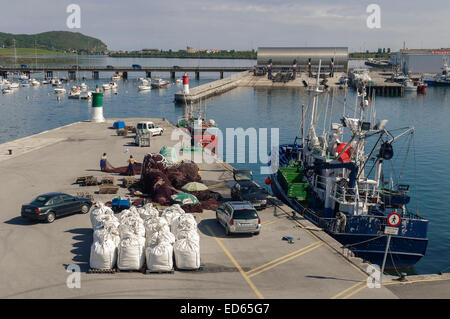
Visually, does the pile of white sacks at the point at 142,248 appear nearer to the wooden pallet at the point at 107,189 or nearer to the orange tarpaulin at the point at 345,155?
the wooden pallet at the point at 107,189

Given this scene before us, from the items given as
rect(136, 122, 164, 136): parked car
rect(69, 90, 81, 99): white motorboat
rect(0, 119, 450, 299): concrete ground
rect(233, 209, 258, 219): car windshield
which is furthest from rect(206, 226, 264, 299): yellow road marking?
rect(69, 90, 81, 99): white motorboat

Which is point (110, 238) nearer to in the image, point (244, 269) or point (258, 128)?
point (244, 269)

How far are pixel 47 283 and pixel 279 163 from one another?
83.6ft

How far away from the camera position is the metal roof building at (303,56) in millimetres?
160250

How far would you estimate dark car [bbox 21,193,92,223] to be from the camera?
1997cm

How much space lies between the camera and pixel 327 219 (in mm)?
22188

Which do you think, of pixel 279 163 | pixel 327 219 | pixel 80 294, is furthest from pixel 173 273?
pixel 279 163

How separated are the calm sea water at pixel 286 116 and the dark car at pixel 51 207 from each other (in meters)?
18.9

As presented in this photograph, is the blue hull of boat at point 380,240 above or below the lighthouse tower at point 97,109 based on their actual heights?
below

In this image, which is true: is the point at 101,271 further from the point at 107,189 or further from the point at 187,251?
the point at 107,189

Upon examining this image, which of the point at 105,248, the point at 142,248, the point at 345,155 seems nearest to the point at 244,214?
the point at 142,248

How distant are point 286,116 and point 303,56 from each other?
87.4 m

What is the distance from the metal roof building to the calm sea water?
34297mm

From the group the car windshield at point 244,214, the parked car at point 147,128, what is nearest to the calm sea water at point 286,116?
the parked car at point 147,128
